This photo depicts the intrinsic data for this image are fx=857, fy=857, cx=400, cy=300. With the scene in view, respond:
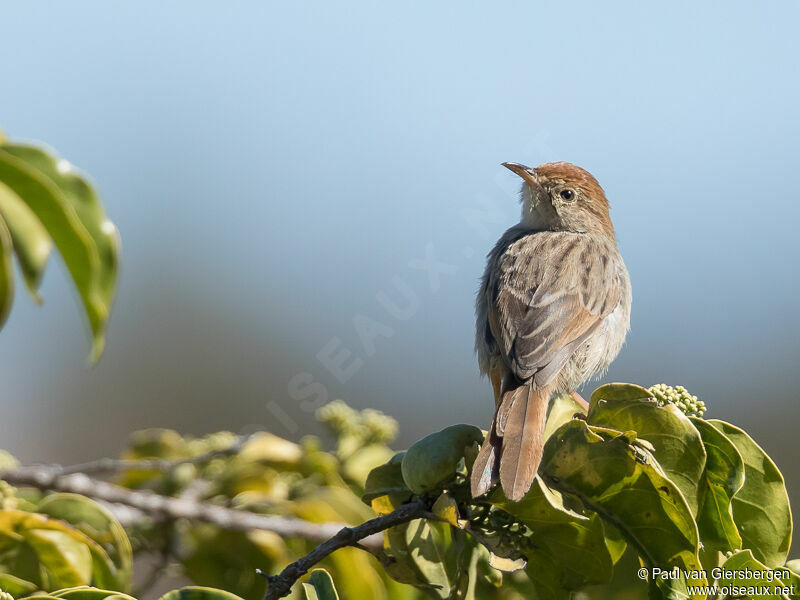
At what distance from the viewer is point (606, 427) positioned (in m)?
2.32

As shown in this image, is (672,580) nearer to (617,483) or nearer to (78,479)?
(617,483)

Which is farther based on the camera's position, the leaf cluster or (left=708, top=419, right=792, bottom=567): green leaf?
(left=708, top=419, right=792, bottom=567): green leaf

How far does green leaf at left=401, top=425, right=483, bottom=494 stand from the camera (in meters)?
2.16

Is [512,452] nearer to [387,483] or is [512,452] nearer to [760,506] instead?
[387,483]

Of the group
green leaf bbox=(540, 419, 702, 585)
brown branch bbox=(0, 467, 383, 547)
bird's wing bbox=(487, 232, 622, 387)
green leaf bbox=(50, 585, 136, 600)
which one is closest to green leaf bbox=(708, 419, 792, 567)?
green leaf bbox=(540, 419, 702, 585)

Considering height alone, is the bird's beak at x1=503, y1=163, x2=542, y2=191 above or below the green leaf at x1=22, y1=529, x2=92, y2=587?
above

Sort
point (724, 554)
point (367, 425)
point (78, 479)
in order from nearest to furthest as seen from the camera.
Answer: point (724, 554) < point (78, 479) < point (367, 425)

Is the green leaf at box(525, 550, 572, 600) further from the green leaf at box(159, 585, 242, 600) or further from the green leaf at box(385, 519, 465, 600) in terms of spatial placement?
the green leaf at box(159, 585, 242, 600)

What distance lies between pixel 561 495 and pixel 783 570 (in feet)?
1.88

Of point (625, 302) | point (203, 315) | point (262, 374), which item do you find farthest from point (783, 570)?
point (203, 315)

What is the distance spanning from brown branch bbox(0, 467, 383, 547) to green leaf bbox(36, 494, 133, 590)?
0.47m

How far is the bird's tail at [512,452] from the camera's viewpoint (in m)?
2.15

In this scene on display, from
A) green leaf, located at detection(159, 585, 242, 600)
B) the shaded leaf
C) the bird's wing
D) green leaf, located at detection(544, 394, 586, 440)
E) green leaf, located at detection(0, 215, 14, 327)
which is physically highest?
green leaf, located at detection(0, 215, 14, 327)

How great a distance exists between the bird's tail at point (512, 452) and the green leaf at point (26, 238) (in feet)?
3.89
